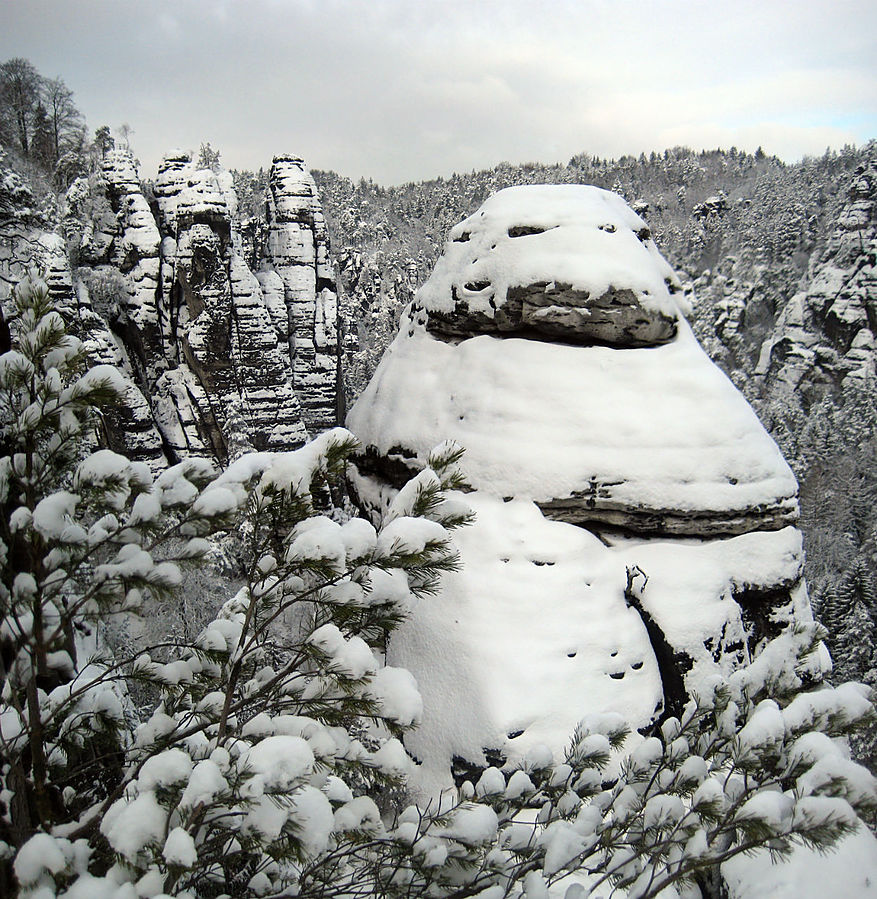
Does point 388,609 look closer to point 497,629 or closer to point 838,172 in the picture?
point 497,629

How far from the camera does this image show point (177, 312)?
20.5 metres

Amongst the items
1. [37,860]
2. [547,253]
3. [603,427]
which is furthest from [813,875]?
[547,253]

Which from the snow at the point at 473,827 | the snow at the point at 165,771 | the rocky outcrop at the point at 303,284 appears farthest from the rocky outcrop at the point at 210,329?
the snow at the point at 165,771

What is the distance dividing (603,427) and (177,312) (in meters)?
18.5

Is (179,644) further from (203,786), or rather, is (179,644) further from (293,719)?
(203,786)

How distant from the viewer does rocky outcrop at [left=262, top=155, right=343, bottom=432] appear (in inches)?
942

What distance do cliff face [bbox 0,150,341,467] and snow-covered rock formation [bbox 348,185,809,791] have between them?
15570 millimetres

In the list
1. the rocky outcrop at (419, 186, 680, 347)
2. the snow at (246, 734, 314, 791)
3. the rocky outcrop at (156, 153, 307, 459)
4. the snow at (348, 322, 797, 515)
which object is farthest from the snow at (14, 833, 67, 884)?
the rocky outcrop at (156, 153, 307, 459)

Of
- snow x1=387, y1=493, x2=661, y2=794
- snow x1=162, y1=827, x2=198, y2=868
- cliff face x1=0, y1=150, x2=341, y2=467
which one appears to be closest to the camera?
snow x1=162, y1=827, x2=198, y2=868

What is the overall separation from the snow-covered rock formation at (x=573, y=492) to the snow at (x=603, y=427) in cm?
2

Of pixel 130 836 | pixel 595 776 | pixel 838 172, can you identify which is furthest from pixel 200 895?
pixel 838 172

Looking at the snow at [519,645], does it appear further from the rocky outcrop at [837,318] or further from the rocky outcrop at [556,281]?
the rocky outcrop at [837,318]

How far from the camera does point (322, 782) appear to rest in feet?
6.50

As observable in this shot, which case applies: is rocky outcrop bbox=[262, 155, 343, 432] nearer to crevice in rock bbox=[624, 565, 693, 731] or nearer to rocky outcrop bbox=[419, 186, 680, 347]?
rocky outcrop bbox=[419, 186, 680, 347]
